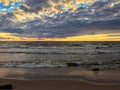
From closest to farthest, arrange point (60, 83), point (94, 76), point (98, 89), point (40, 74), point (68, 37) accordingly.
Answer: point (98, 89) < point (60, 83) < point (94, 76) < point (40, 74) < point (68, 37)

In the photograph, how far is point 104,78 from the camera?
33.9 feet

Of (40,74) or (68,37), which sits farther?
(68,37)

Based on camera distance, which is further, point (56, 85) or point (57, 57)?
point (57, 57)

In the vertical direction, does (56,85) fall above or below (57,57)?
above

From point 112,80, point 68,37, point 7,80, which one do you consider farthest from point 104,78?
point 68,37

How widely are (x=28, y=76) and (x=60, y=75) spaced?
1119 mm

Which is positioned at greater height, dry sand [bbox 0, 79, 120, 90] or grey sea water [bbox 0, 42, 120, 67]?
dry sand [bbox 0, 79, 120, 90]

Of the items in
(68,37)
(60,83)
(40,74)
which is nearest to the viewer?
(60,83)

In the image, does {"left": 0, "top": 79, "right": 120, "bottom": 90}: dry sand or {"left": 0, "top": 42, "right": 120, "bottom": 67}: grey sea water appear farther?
{"left": 0, "top": 42, "right": 120, "bottom": 67}: grey sea water

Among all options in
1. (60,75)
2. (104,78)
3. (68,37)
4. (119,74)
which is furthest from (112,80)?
(68,37)

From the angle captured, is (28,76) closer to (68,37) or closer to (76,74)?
(76,74)

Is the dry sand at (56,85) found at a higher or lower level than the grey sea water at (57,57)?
higher

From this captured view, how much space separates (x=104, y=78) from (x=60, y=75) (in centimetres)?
168

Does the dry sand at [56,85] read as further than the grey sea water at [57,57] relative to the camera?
No
